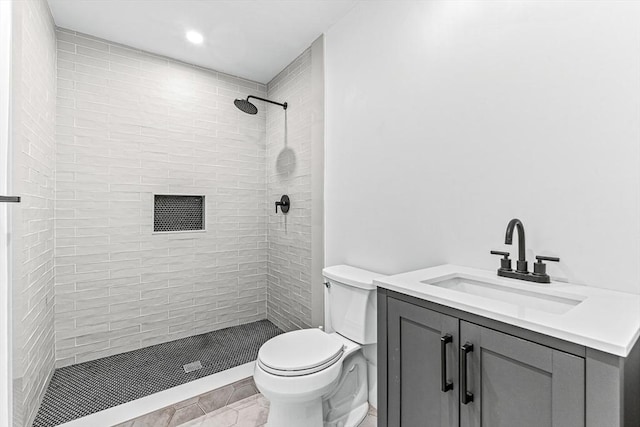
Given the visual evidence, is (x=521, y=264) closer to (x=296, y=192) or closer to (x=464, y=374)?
(x=464, y=374)

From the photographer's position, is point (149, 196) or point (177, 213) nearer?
point (149, 196)

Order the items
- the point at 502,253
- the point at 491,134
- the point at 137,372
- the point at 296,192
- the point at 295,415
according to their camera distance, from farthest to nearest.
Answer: the point at 296,192 → the point at 137,372 → the point at 295,415 → the point at 491,134 → the point at 502,253

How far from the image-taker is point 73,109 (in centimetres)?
226

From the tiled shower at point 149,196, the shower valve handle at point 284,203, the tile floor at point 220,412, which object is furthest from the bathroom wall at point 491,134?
the tile floor at point 220,412

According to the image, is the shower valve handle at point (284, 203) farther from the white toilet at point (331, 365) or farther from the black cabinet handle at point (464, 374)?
the black cabinet handle at point (464, 374)

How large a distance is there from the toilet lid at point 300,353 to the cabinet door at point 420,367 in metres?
0.44

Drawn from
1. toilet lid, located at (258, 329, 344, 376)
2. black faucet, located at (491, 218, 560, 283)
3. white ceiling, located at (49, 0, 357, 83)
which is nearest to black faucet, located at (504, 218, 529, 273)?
black faucet, located at (491, 218, 560, 283)

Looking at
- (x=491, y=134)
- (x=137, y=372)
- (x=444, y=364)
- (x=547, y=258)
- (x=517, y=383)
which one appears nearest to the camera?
(x=517, y=383)

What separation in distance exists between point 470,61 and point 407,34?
0.45 m

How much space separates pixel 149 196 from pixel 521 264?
8.45 ft

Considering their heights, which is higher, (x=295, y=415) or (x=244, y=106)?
(x=244, y=106)

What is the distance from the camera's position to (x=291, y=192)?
2.73 meters

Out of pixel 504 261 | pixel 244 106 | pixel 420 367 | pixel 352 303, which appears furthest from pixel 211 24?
pixel 420 367

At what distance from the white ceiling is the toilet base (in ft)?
7.65
